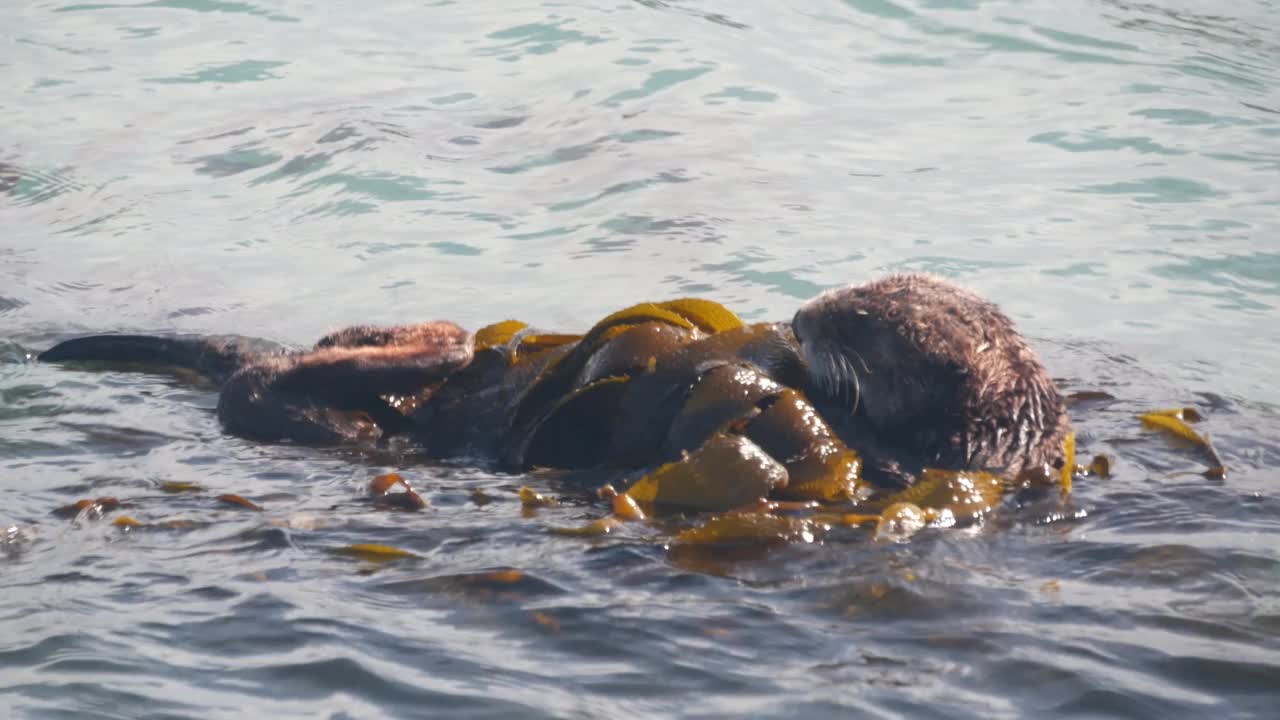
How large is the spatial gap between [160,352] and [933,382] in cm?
311

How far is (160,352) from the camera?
5391 millimetres

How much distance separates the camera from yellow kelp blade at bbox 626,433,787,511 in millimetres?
3682

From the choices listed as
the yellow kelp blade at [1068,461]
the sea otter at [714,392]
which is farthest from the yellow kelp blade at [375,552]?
the yellow kelp blade at [1068,461]

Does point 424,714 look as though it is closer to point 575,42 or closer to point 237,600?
point 237,600

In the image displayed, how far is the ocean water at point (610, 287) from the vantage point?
8.74ft

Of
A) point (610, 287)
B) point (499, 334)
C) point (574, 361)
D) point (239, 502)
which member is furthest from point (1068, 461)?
point (610, 287)

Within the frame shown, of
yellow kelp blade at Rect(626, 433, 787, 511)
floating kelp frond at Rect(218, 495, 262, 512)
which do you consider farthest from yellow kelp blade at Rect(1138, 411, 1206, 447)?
floating kelp frond at Rect(218, 495, 262, 512)

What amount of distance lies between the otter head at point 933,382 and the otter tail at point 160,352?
2318 mm

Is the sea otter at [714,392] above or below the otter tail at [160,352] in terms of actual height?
above

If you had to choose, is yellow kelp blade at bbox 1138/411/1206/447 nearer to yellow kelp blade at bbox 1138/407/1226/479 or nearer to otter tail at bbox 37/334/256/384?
yellow kelp blade at bbox 1138/407/1226/479

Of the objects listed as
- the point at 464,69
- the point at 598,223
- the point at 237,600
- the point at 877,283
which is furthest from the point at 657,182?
the point at 237,600

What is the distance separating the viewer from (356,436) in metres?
4.54

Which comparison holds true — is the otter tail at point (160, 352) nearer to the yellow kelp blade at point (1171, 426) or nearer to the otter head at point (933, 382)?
the otter head at point (933, 382)

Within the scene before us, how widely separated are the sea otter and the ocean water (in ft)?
0.79
